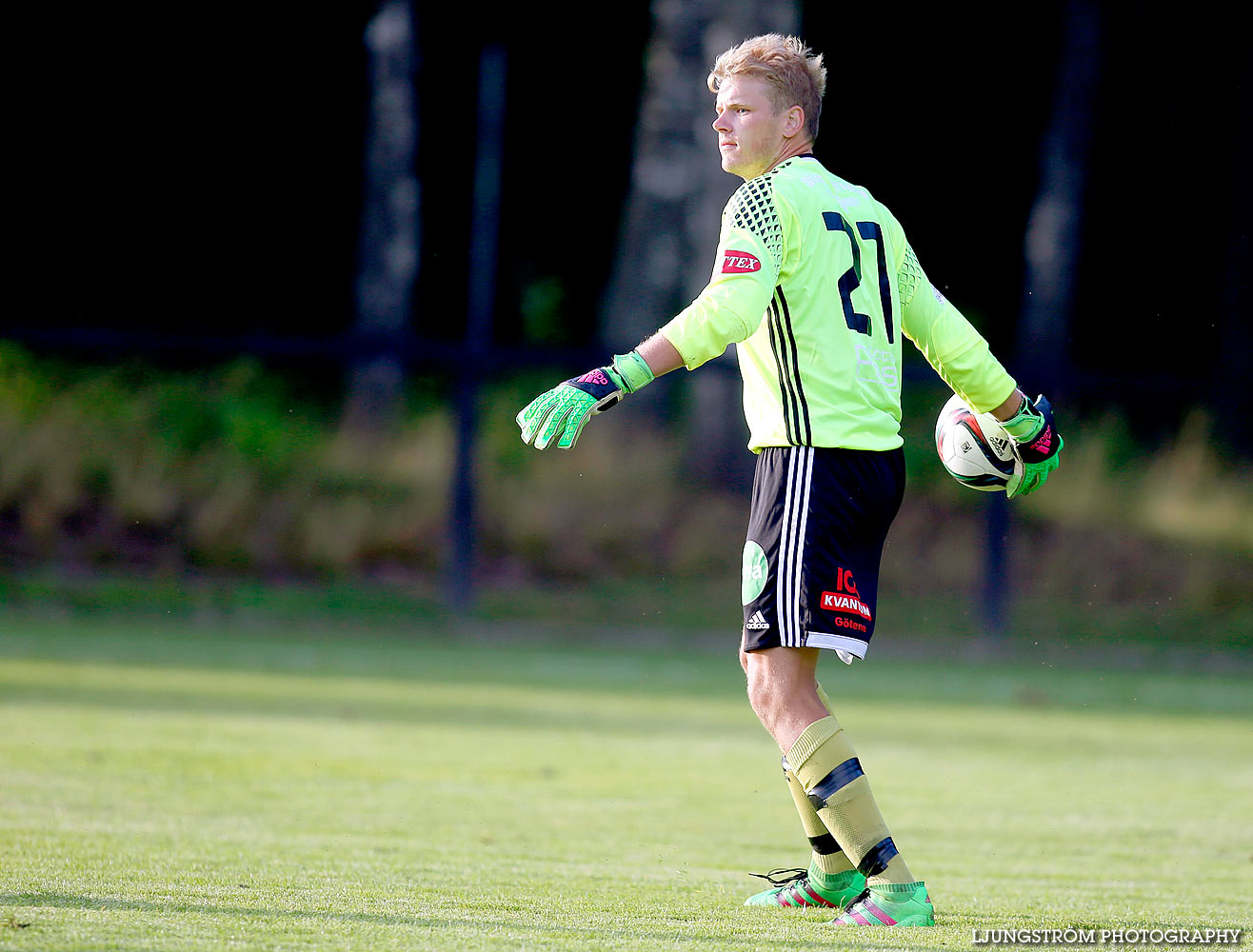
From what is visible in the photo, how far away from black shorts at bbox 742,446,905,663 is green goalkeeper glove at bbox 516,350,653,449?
48 cm

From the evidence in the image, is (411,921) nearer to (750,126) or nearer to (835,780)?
(835,780)

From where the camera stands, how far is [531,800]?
5793 millimetres

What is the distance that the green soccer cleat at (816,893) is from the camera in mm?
3938

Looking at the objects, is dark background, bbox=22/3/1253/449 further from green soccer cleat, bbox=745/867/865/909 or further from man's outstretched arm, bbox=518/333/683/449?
man's outstretched arm, bbox=518/333/683/449

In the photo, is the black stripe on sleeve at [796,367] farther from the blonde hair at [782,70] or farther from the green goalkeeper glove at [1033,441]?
the green goalkeeper glove at [1033,441]

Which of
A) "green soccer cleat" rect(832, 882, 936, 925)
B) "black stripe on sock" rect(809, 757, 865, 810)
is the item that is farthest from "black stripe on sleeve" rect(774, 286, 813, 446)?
"green soccer cleat" rect(832, 882, 936, 925)

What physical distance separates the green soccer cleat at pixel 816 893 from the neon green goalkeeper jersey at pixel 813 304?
1.10m

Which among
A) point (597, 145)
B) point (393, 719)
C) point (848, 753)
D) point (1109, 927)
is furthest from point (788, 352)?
point (597, 145)

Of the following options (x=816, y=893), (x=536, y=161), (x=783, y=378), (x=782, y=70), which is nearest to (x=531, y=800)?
(x=816, y=893)

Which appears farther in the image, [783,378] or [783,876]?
[783,876]

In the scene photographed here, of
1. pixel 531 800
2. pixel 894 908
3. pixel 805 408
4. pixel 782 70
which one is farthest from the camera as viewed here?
pixel 531 800

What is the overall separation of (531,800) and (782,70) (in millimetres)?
3028

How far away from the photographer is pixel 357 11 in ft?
67.3

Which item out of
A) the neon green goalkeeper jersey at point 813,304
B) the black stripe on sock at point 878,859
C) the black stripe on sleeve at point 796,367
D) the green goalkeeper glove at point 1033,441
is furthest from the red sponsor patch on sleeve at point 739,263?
the black stripe on sock at point 878,859
